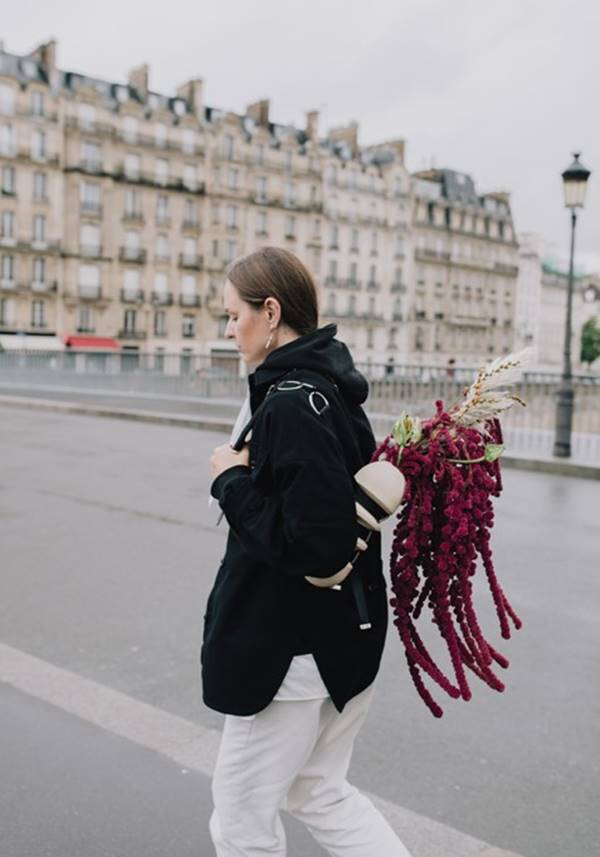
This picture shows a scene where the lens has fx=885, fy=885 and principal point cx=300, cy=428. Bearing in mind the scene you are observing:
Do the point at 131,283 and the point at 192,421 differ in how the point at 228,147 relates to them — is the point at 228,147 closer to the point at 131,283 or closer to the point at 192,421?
the point at 131,283

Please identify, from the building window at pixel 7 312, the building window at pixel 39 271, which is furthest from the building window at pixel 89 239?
the building window at pixel 7 312

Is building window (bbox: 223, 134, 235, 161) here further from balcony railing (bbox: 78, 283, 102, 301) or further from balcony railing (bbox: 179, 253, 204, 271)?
balcony railing (bbox: 78, 283, 102, 301)

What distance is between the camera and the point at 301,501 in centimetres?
186

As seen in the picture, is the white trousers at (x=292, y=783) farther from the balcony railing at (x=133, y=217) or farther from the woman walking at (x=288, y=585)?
the balcony railing at (x=133, y=217)

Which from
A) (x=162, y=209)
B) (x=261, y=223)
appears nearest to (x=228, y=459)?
(x=162, y=209)

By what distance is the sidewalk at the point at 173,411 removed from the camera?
42.7 ft

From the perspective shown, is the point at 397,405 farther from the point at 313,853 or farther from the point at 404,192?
the point at 404,192

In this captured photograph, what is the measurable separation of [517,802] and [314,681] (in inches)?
63.3

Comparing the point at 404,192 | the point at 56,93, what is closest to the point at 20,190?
the point at 56,93

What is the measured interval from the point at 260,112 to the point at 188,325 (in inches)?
731

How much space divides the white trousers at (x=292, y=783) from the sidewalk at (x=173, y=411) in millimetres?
11130

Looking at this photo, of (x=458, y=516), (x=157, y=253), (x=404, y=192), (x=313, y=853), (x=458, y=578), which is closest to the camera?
(x=458, y=516)

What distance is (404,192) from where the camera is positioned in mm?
77188

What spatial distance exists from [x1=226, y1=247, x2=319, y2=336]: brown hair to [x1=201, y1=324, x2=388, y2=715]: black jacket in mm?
72
